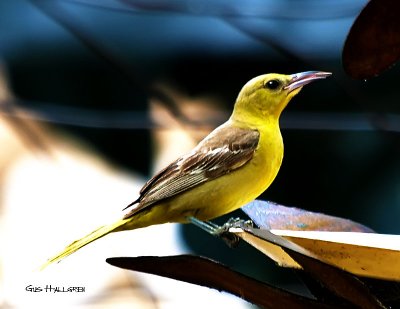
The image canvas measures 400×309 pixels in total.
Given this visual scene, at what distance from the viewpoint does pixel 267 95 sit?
200 cm

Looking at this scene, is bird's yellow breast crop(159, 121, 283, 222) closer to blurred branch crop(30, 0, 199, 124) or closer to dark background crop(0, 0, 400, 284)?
blurred branch crop(30, 0, 199, 124)

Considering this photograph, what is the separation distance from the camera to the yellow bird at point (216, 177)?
5.95 ft

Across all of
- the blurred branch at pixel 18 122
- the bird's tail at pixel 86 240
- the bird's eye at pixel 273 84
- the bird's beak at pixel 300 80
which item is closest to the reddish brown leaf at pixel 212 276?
the bird's tail at pixel 86 240

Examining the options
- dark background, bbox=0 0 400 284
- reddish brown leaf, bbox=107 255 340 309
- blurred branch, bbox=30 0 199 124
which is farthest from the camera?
dark background, bbox=0 0 400 284

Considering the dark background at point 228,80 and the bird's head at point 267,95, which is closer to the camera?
the bird's head at point 267,95

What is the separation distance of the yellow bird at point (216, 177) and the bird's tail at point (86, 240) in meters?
0.04

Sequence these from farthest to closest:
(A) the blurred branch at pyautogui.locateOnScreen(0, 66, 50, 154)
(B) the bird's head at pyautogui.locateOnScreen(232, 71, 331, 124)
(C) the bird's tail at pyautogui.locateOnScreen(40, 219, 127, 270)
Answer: (A) the blurred branch at pyautogui.locateOnScreen(0, 66, 50, 154)
(B) the bird's head at pyautogui.locateOnScreen(232, 71, 331, 124)
(C) the bird's tail at pyautogui.locateOnScreen(40, 219, 127, 270)

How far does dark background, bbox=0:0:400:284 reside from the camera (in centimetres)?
324

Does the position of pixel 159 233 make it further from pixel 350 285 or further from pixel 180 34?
pixel 350 285

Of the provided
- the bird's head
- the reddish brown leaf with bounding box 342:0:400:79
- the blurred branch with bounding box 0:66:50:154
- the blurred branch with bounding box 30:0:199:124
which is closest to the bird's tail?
the bird's head

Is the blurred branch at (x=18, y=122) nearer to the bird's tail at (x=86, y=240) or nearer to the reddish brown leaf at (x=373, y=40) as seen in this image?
the bird's tail at (x=86, y=240)

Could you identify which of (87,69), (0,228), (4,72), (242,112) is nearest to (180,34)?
(87,69)

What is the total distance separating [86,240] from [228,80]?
190cm

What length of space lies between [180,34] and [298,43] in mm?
501
